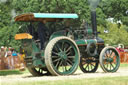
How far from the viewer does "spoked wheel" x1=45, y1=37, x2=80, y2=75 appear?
1262 cm

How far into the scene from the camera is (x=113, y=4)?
47.1 meters

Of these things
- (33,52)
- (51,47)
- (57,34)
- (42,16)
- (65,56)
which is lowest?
(65,56)

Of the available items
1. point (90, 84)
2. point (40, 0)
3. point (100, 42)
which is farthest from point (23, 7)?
point (90, 84)

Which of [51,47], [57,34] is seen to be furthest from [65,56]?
[57,34]

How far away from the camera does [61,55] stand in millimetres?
13125

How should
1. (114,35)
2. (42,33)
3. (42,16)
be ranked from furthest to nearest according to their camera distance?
(114,35) < (42,33) < (42,16)

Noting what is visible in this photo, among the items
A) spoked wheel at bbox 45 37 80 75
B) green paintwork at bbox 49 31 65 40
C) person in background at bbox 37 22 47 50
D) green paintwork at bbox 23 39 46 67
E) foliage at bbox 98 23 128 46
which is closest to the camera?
spoked wheel at bbox 45 37 80 75

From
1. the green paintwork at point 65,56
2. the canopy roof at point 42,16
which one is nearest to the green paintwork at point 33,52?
the green paintwork at point 65,56

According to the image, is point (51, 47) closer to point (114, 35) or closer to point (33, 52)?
point (33, 52)

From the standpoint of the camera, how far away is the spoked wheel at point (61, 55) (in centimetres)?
1262

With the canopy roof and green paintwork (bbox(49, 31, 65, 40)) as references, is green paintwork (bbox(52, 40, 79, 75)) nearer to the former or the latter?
green paintwork (bbox(49, 31, 65, 40))

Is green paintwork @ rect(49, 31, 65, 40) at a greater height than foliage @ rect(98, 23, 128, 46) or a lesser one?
lesser

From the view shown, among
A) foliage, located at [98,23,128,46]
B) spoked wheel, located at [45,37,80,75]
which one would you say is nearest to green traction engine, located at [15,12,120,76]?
spoked wheel, located at [45,37,80,75]

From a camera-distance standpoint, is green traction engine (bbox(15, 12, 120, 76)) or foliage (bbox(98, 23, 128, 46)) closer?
green traction engine (bbox(15, 12, 120, 76))
